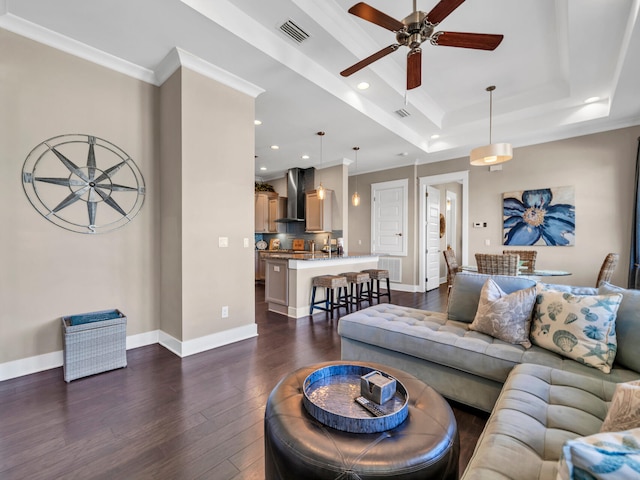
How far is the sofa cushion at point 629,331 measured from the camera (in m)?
1.64

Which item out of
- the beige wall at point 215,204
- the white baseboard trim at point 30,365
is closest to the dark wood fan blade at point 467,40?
the beige wall at point 215,204

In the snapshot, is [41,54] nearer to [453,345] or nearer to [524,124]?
[453,345]

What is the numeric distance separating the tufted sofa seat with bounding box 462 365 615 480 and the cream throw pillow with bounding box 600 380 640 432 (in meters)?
0.21

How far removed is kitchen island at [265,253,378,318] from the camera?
4387 millimetres

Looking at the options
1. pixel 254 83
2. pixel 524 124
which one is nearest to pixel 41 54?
pixel 254 83

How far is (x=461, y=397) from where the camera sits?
198cm

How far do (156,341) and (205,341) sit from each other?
0.65 m

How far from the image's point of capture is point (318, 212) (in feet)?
21.8

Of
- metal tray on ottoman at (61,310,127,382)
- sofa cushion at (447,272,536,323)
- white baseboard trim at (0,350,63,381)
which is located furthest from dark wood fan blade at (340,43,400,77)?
white baseboard trim at (0,350,63,381)

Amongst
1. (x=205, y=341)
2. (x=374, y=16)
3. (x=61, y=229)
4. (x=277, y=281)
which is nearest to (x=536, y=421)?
(x=374, y=16)

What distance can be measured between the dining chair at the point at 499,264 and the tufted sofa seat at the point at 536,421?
6.86ft

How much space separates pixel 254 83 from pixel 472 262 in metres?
5.02

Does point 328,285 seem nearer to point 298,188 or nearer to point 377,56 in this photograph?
point 377,56

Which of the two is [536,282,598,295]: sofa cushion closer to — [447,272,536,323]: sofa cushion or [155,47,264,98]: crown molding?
[447,272,536,323]: sofa cushion
